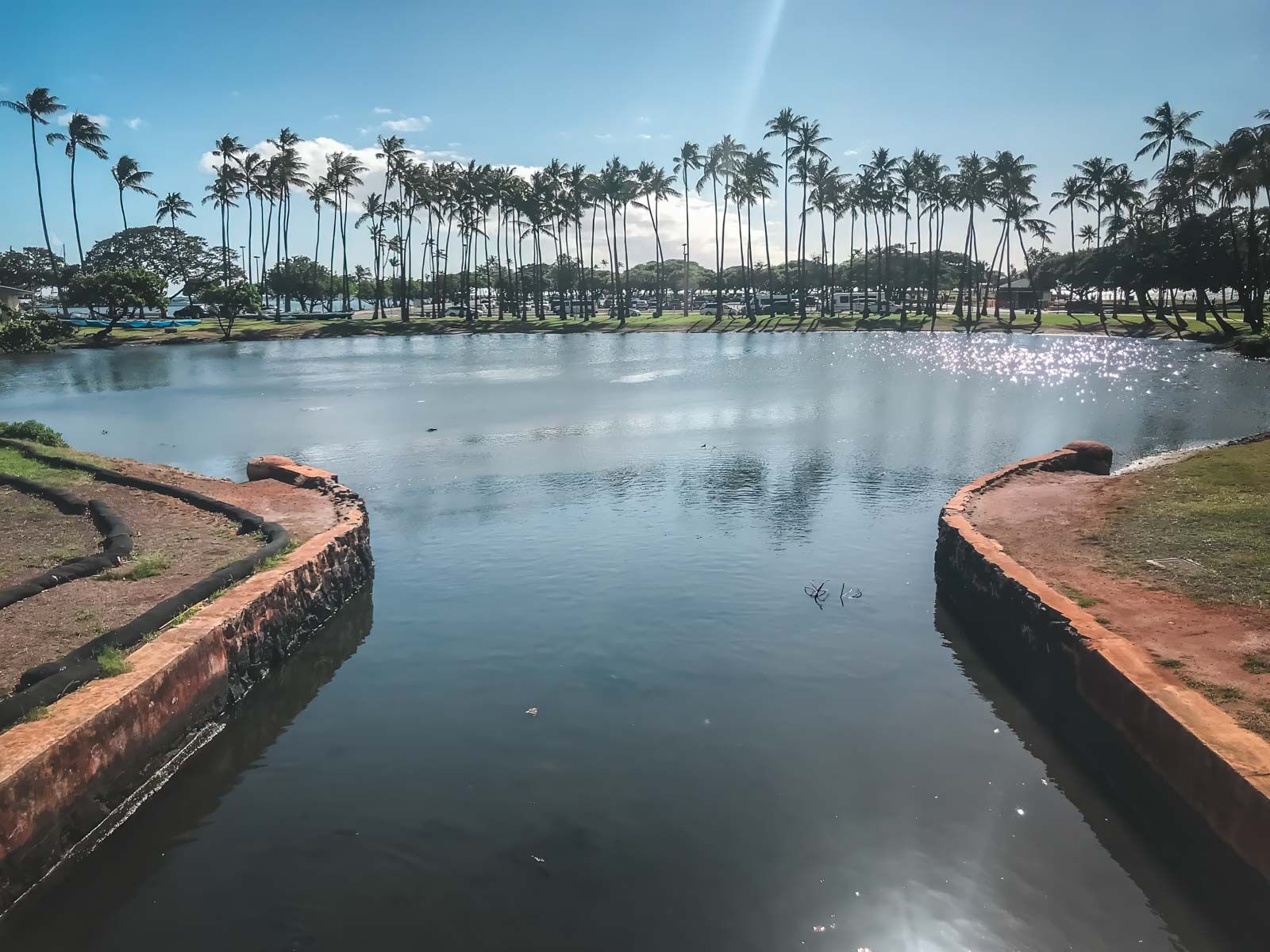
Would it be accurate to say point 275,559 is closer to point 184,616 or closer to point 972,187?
point 184,616

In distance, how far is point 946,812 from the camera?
23.8 ft

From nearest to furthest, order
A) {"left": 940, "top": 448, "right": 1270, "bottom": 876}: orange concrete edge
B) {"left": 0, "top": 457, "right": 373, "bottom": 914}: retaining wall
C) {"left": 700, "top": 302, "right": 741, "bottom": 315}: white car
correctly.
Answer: {"left": 940, "top": 448, "right": 1270, "bottom": 876}: orange concrete edge
{"left": 0, "top": 457, "right": 373, "bottom": 914}: retaining wall
{"left": 700, "top": 302, "right": 741, "bottom": 315}: white car

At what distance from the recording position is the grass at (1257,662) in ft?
24.1

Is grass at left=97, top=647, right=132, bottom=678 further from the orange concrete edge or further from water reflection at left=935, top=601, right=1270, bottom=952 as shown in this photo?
the orange concrete edge

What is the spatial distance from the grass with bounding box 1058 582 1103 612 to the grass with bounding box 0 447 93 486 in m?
17.1

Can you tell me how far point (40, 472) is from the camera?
18.0 metres

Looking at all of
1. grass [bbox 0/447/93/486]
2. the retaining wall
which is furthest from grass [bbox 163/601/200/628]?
grass [bbox 0/447/93/486]

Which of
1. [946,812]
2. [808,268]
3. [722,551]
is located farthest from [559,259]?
[946,812]

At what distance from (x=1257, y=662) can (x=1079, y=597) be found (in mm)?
2210

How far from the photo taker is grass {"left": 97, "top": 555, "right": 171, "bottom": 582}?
424 inches

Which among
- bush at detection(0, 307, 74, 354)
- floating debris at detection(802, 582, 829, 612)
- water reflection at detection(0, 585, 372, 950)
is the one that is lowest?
water reflection at detection(0, 585, 372, 950)

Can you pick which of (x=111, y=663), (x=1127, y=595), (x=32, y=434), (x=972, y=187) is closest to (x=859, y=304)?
(x=972, y=187)

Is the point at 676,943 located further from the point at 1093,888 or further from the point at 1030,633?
the point at 1030,633

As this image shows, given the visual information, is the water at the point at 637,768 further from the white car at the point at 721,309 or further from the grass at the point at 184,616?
the white car at the point at 721,309
